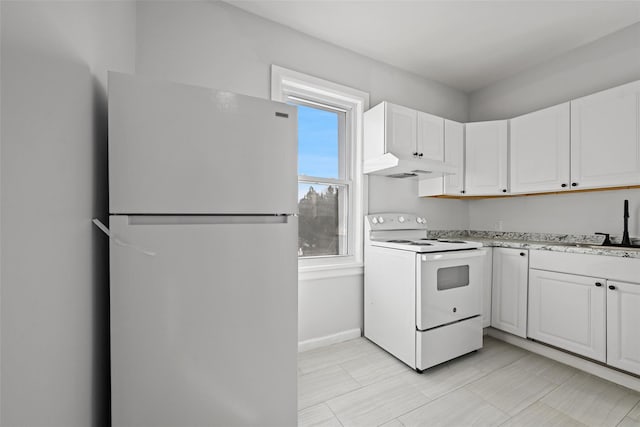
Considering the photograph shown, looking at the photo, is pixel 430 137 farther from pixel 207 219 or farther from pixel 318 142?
pixel 207 219

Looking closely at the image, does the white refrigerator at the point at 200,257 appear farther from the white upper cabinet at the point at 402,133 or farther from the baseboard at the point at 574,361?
the baseboard at the point at 574,361

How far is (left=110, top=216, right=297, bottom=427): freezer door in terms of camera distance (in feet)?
2.89

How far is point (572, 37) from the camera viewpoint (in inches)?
90.4

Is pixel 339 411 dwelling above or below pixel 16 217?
below

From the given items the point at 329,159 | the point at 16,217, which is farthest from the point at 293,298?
→ the point at 329,159

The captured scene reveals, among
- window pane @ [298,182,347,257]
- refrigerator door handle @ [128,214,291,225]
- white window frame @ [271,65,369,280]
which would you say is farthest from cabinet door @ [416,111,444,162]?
refrigerator door handle @ [128,214,291,225]

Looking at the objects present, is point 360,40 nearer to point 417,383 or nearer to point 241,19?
point 241,19

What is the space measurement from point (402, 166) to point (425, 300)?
105 cm

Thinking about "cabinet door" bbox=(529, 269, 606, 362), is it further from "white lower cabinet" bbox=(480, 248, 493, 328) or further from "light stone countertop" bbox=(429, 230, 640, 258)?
"white lower cabinet" bbox=(480, 248, 493, 328)

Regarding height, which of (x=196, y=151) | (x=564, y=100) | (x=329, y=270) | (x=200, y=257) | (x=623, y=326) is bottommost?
(x=623, y=326)

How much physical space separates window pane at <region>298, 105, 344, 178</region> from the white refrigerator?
122 centimetres

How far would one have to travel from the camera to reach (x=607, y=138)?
2023 mm

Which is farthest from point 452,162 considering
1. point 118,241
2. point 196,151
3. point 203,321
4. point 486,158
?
point 118,241

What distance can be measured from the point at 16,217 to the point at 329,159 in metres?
2.14
